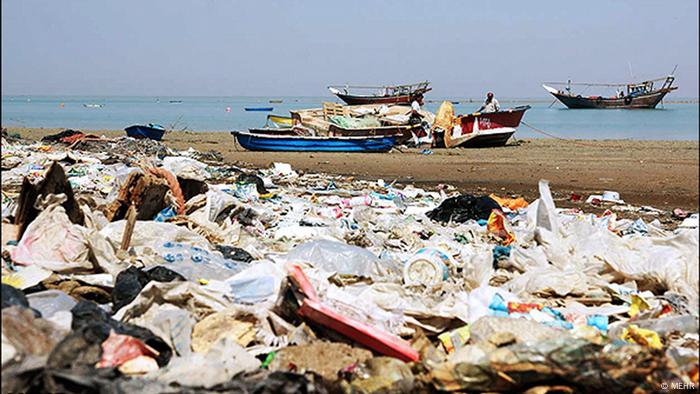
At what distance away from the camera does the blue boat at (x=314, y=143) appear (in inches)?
725

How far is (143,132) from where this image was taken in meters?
21.5

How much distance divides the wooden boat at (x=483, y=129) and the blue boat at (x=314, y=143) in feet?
9.22

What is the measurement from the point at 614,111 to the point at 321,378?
49113 millimetres

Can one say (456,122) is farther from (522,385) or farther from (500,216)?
(522,385)

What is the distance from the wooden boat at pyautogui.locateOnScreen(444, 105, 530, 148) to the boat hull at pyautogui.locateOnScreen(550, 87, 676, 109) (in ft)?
80.0

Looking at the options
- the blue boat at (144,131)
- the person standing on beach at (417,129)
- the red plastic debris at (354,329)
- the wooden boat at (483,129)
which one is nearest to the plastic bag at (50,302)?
the red plastic debris at (354,329)

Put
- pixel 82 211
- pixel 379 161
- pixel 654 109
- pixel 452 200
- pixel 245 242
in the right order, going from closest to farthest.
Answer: pixel 82 211
pixel 245 242
pixel 452 200
pixel 379 161
pixel 654 109

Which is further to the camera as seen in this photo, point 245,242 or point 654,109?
point 654,109

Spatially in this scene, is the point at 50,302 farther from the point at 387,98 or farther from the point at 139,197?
the point at 387,98

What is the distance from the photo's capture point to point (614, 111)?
4812 centimetres

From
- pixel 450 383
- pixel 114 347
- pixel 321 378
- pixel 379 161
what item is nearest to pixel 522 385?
pixel 450 383

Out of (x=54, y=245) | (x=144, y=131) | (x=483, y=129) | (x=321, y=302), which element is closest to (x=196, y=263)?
(x=54, y=245)

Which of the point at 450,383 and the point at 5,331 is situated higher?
the point at 5,331

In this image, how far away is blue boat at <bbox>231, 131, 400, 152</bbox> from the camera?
18422 mm
